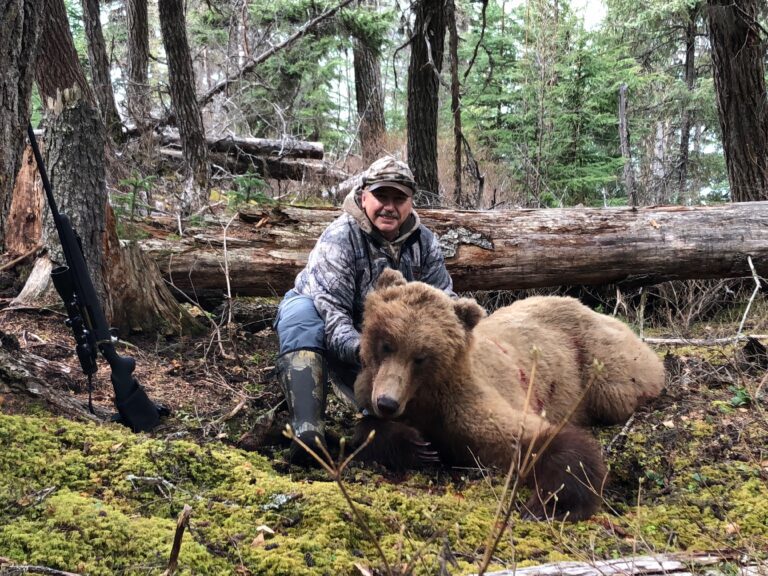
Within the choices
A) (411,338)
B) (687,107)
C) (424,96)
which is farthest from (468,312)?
(687,107)

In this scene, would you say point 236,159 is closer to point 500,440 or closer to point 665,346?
point 665,346

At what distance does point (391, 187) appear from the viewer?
15.5 ft

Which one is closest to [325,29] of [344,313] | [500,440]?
[344,313]

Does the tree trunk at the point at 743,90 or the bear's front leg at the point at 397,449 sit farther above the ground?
the tree trunk at the point at 743,90

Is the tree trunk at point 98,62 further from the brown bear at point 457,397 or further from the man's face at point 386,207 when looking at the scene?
the brown bear at point 457,397

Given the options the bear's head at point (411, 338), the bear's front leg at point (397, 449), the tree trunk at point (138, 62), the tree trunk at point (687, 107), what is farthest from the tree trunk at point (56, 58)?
the tree trunk at point (687, 107)

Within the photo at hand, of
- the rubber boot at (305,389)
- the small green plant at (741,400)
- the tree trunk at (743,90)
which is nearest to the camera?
the rubber boot at (305,389)

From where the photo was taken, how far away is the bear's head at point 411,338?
385cm

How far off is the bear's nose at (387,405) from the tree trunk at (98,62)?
10230 mm

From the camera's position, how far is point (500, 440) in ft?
12.3

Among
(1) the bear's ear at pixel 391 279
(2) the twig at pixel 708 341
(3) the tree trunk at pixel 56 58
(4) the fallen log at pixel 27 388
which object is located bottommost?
(2) the twig at pixel 708 341

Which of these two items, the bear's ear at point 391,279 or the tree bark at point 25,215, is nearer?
the bear's ear at point 391,279

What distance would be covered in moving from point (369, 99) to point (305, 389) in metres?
13.8

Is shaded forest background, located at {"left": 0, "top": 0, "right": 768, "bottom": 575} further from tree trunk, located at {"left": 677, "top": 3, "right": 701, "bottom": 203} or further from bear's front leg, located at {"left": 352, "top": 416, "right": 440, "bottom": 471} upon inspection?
tree trunk, located at {"left": 677, "top": 3, "right": 701, "bottom": 203}
